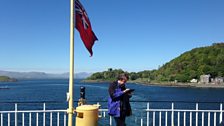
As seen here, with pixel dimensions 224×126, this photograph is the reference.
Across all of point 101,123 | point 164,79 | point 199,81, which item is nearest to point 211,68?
point 199,81

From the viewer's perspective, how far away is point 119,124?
6.76 m

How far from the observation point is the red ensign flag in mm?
5926

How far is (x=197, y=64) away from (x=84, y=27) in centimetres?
17606

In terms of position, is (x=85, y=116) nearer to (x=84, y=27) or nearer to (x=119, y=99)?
(x=119, y=99)

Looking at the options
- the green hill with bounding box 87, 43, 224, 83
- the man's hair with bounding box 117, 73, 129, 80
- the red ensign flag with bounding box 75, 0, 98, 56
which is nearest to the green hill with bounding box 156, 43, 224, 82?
the green hill with bounding box 87, 43, 224, 83

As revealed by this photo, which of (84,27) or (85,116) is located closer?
(84,27)

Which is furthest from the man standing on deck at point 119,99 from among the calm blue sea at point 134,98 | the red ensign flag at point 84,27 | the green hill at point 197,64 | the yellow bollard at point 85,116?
the green hill at point 197,64

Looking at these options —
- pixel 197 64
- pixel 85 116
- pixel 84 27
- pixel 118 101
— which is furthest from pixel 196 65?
pixel 84 27

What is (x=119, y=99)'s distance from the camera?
21.5 ft

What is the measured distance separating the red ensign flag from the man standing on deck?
90cm

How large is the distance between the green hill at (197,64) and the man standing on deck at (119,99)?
165439 millimetres

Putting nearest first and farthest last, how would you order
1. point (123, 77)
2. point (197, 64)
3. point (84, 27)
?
point (84, 27) → point (123, 77) → point (197, 64)

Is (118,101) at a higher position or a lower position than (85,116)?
higher

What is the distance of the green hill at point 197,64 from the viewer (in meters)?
168
